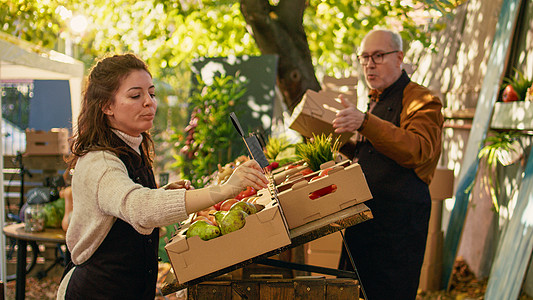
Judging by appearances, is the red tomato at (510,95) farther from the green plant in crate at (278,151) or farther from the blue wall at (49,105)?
the blue wall at (49,105)

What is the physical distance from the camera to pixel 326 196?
189cm

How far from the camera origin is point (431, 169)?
2674 millimetres

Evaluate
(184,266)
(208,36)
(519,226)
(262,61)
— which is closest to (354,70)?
(208,36)

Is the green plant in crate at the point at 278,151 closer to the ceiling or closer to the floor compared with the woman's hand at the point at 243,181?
closer to the floor

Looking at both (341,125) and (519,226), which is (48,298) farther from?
(519,226)

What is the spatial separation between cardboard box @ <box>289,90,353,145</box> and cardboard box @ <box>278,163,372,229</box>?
0.72 meters

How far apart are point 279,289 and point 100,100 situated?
0.99m

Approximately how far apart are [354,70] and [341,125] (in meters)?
7.33

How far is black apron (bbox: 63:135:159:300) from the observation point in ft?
5.92

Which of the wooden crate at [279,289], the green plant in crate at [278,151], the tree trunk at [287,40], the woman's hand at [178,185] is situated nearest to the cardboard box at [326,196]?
the wooden crate at [279,289]

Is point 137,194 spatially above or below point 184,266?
above

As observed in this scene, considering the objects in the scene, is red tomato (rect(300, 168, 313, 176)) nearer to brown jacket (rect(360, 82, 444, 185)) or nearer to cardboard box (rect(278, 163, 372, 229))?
brown jacket (rect(360, 82, 444, 185))

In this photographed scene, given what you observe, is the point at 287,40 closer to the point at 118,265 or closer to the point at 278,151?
the point at 278,151

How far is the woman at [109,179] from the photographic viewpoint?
1.69m
